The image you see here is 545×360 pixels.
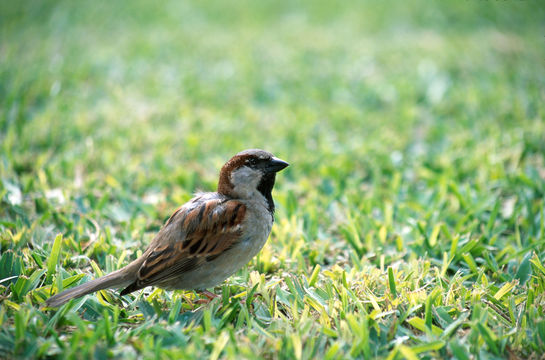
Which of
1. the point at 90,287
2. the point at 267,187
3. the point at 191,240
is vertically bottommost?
the point at 90,287

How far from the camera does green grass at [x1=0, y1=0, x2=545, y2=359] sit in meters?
2.30

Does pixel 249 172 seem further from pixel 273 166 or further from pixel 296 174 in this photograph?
pixel 296 174

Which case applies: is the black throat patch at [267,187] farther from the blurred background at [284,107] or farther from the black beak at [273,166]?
the blurred background at [284,107]

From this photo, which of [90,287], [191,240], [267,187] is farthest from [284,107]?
[90,287]

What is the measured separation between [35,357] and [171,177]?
223 centimetres

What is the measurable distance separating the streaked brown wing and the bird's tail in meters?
0.08

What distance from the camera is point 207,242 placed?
2582 mm

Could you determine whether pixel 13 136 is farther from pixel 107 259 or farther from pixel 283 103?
pixel 283 103

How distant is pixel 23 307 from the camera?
2291 mm

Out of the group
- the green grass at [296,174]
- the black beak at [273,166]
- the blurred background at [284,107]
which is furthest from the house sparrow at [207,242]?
the blurred background at [284,107]

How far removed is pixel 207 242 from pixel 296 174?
195cm

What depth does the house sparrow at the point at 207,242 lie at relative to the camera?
8.20ft

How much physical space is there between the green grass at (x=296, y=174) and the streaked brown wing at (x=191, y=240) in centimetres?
18

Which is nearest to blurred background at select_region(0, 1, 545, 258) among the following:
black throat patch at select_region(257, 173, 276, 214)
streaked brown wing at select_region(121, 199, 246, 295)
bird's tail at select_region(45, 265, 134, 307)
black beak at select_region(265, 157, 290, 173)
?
black throat patch at select_region(257, 173, 276, 214)
